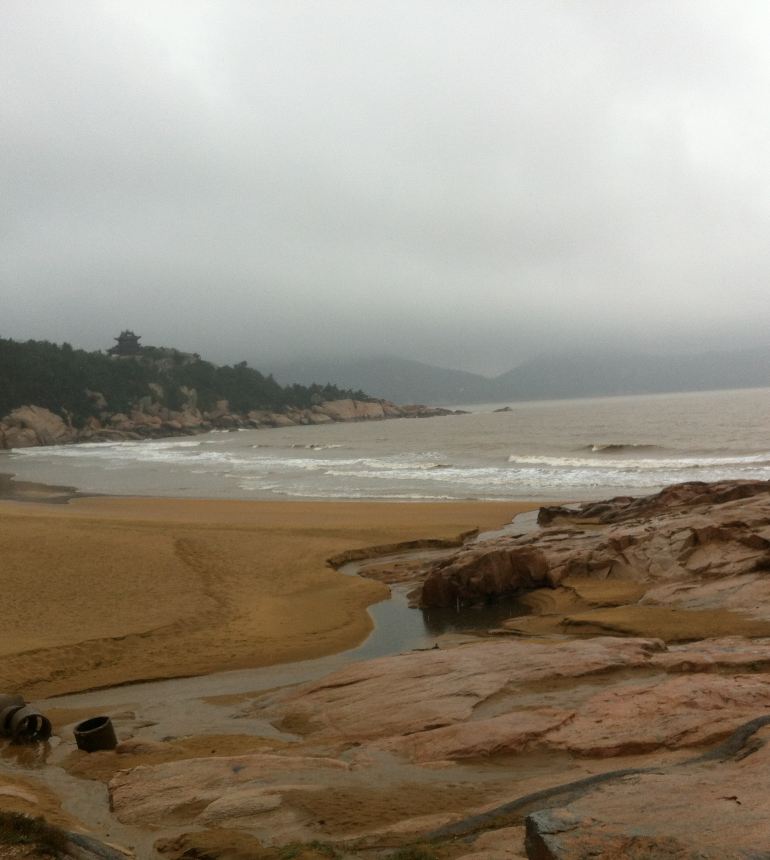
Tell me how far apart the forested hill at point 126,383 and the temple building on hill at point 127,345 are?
2411mm

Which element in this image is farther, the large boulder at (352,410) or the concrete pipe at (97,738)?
the large boulder at (352,410)

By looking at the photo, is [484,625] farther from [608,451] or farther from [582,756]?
[608,451]

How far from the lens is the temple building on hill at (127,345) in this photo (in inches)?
6588

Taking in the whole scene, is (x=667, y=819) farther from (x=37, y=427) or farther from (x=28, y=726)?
(x=37, y=427)

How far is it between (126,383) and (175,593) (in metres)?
133

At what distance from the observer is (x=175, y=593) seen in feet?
45.7

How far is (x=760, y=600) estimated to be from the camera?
34.4 ft

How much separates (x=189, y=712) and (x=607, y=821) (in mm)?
5965

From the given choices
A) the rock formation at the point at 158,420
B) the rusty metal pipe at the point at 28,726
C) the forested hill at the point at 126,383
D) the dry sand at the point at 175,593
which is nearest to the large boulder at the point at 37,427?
the rock formation at the point at 158,420

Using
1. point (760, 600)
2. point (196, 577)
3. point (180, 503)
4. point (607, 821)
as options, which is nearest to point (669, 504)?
point (760, 600)

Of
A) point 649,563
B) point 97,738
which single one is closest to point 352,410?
point 649,563

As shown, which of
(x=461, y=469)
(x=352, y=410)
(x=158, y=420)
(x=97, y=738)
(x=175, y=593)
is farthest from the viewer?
(x=352, y=410)

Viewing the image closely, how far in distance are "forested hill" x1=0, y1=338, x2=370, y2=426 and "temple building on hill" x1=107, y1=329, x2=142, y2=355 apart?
2.41m

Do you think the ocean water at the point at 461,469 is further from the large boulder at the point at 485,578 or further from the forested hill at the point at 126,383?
the forested hill at the point at 126,383
